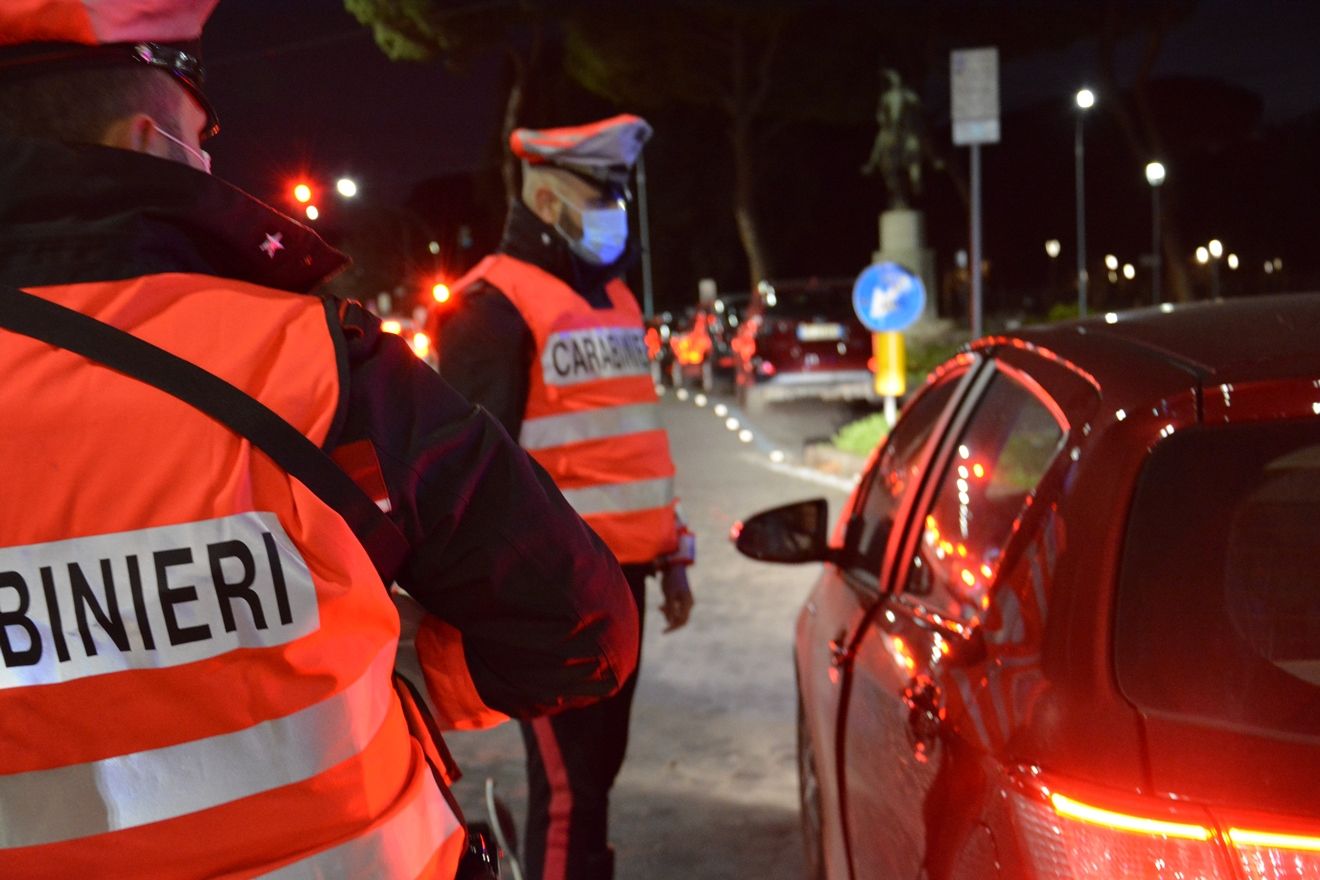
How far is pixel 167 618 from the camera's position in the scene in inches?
48.1

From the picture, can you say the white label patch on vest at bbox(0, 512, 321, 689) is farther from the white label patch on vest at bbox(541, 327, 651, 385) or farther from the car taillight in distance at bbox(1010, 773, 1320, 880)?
the white label patch on vest at bbox(541, 327, 651, 385)

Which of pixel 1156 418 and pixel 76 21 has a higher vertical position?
pixel 76 21

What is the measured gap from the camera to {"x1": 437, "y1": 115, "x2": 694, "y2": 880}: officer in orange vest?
9.83 ft

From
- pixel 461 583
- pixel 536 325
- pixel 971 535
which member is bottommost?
pixel 971 535

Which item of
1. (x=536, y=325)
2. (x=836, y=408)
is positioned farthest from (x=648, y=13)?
(x=536, y=325)

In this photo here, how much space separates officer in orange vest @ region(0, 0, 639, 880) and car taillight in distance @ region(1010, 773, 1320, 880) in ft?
2.41

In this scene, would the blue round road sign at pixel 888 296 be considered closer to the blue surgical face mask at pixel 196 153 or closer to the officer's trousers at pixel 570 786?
the officer's trousers at pixel 570 786

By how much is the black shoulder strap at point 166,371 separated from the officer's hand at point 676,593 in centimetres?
220

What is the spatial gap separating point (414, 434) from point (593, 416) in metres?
1.75

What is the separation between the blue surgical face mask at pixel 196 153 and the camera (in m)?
1.38

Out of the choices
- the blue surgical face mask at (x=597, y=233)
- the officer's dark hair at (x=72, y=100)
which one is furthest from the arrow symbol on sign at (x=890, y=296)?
the officer's dark hair at (x=72, y=100)

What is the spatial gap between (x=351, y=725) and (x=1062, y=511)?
43.6 inches

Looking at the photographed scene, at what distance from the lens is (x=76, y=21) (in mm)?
1271

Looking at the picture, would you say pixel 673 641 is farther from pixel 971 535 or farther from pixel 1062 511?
pixel 1062 511
